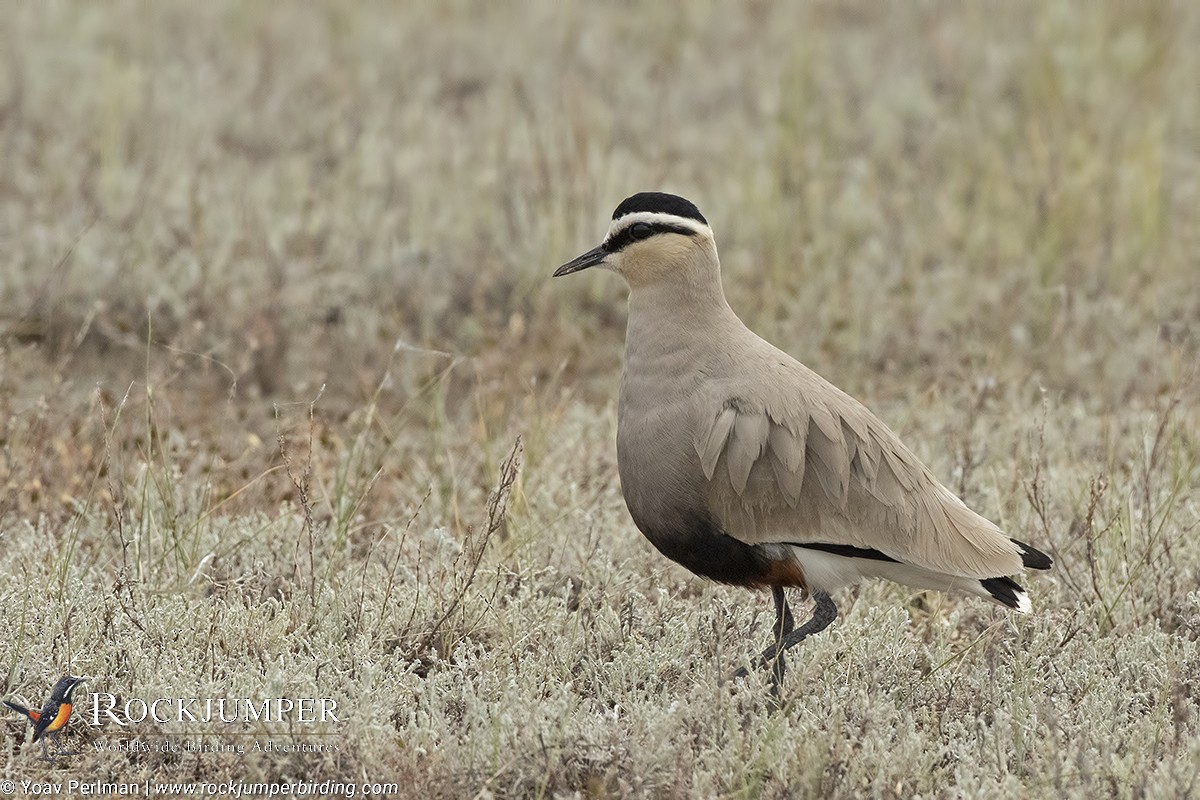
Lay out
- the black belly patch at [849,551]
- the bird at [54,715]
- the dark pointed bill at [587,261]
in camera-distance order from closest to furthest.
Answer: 1. the bird at [54,715]
2. the black belly patch at [849,551]
3. the dark pointed bill at [587,261]

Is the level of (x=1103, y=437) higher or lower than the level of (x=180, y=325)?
higher

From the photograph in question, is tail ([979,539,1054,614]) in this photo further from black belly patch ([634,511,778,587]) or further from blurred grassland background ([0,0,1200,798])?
black belly patch ([634,511,778,587])

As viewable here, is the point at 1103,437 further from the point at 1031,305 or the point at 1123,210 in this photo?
the point at 1123,210

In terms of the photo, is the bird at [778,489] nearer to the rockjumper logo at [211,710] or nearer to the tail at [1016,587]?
the tail at [1016,587]

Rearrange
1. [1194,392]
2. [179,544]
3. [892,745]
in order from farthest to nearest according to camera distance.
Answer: [1194,392]
[179,544]
[892,745]

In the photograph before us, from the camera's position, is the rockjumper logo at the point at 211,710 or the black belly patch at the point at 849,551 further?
the black belly patch at the point at 849,551

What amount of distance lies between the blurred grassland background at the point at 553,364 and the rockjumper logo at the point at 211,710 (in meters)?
0.04

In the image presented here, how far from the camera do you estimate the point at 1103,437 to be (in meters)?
6.23

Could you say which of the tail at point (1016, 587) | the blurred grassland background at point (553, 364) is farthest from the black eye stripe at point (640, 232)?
the tail at point (1016, 587)

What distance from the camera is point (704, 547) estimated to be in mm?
4469

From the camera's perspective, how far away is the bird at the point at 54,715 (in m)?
4.05

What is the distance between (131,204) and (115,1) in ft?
13.2

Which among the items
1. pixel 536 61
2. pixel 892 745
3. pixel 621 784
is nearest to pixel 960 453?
pixel 892 745

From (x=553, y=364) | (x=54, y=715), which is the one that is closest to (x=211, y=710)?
(x=54, y=715)
